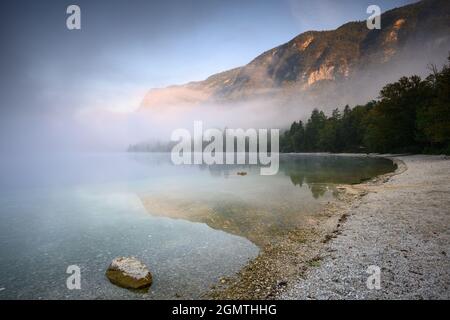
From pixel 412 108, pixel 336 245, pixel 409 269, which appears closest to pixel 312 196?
pixel 336 245

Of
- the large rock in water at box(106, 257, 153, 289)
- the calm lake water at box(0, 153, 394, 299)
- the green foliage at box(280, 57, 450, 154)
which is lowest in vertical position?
the calm lake water at box(0, 153, 394, 299)

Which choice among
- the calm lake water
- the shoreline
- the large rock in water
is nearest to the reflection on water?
the calm lake water

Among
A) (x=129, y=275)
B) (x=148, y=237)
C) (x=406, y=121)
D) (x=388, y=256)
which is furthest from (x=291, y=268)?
(x=406, y=121)

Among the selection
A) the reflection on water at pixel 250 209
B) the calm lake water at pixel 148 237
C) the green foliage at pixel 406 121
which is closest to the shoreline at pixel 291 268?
the calm lake water at pixel 148 237

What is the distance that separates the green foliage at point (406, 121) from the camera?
4538 centimetres

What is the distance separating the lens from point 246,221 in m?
19.8

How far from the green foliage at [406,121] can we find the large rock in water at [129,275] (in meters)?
56.0

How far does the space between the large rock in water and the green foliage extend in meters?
56.0

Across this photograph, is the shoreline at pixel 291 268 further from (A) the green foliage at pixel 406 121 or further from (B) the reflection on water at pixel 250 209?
(A) the green foliage at pixel 406 121

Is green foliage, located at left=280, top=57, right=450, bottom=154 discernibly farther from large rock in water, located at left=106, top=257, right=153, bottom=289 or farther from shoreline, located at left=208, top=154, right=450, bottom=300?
large rock in water, located at left=106, top=257, right=153, bottom=289

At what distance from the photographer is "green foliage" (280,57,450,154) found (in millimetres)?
45375

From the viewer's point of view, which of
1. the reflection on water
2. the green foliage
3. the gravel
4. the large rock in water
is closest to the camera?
the gravel

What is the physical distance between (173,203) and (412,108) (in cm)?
7164
